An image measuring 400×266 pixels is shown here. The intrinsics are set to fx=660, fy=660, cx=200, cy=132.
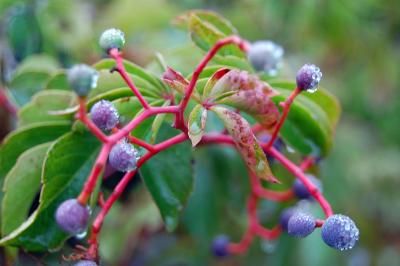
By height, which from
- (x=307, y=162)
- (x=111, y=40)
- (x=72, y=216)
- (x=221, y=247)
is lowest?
(x=221, y=247)

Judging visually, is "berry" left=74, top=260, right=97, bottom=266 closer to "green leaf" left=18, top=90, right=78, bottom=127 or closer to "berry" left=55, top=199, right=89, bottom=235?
"berry" left=55, top=199, right=89, bottom=235

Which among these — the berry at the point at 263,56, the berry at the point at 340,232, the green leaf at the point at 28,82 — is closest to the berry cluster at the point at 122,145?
the berry at the point at 340,232

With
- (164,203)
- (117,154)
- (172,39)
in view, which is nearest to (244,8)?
(172,39)

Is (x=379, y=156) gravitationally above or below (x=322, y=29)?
below

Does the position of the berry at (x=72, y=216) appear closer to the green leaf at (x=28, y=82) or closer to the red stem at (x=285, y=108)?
the red stem at (x=285, y=108)

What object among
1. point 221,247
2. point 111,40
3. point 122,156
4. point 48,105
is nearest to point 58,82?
point 48,105

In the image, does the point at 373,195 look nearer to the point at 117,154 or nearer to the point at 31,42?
the point at 31,42

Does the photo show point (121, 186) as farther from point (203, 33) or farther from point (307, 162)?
point (307, 162)
